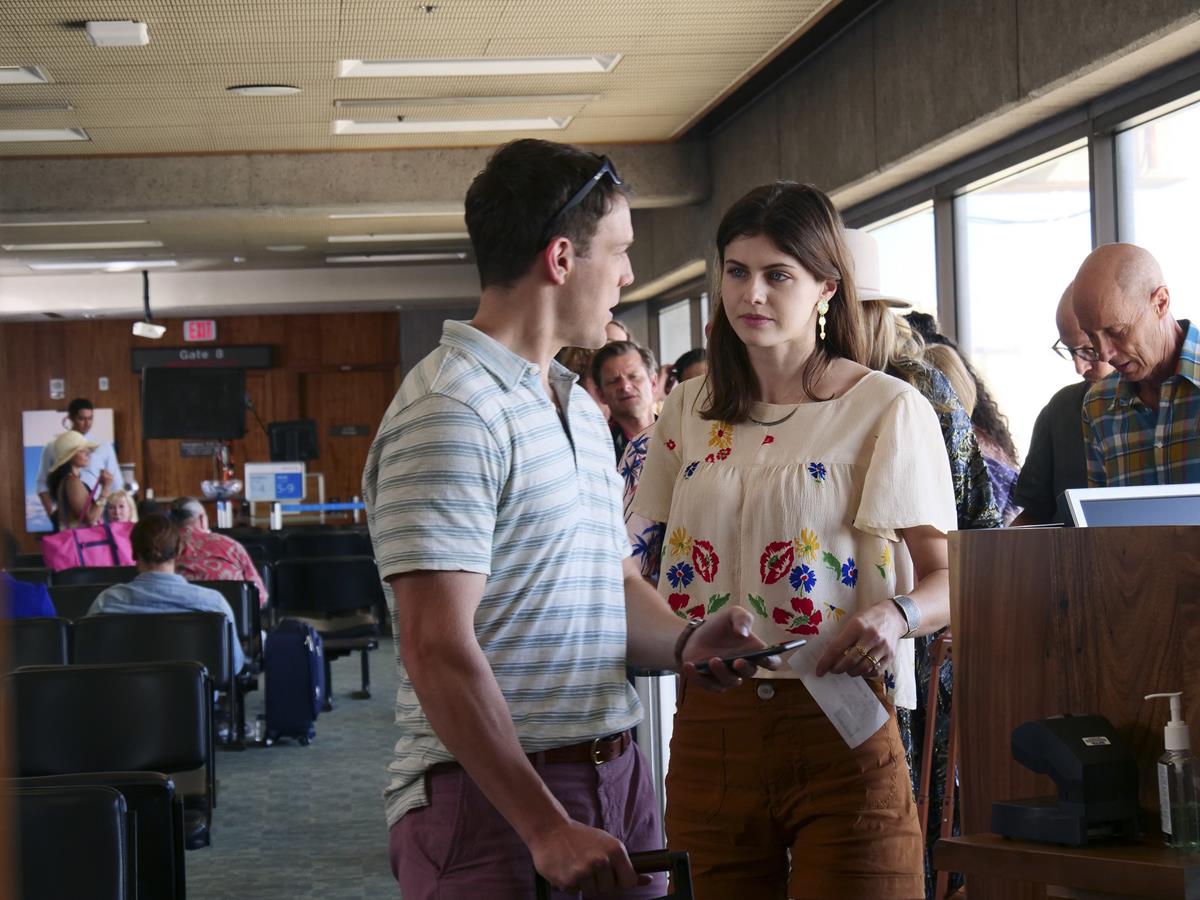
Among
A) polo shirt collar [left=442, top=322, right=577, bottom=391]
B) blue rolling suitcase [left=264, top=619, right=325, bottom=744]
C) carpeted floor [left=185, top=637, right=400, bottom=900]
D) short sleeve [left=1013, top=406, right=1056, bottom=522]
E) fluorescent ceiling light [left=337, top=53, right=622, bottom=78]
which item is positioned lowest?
carpeted floor [left=185, top=637, right=400, bottom=900]

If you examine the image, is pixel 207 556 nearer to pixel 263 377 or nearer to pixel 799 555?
pixel 799 555

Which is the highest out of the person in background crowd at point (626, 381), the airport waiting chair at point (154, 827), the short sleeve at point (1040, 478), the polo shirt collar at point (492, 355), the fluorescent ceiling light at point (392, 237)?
the fluorescent ceiling light at point (392, 237)

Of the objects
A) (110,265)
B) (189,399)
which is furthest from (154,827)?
(110,265)

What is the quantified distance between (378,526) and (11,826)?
2.94 feet

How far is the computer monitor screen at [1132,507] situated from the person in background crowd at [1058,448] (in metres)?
1.53

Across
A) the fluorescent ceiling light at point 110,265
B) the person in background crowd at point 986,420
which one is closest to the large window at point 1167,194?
the person in background crowd at point 986,420

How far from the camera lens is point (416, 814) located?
1.53 m

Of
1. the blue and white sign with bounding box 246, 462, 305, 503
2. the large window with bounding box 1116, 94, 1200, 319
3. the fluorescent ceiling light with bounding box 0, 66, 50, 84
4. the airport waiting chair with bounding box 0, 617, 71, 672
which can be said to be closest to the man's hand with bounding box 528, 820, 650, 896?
the airport waiting chair with bounding box 0, 617, 71, 672

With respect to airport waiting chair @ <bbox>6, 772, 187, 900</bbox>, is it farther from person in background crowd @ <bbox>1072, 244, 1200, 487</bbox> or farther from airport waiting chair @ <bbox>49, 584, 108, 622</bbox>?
airport waiting chair @ <bbox>49, 584, 108, 622</bbox>

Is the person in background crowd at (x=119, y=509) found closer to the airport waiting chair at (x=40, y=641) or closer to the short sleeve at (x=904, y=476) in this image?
the airport waiting chair at (x=40, y=641)

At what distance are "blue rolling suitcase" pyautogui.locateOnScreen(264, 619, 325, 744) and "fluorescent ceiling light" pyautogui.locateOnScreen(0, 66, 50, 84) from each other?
3305mm

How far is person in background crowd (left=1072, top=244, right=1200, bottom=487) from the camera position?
251 centimetres

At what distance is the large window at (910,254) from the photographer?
7.43 m

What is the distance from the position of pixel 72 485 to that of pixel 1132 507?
28.3 feet
